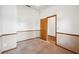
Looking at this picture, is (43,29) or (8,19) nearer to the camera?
(8,19)

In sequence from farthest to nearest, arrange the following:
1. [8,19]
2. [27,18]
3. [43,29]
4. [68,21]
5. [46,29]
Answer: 1. [43,29]
2. [46,29]
3. [27,18]
4. [68,21]
5. [8,19]

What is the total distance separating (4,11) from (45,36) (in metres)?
3.31

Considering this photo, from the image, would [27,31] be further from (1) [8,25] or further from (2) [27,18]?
(1) [8,25]

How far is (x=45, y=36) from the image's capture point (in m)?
5.79

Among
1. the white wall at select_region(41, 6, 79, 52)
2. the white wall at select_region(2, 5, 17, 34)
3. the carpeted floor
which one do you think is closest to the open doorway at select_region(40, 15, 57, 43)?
the white wall at select_region(41, 6, 79, 52)

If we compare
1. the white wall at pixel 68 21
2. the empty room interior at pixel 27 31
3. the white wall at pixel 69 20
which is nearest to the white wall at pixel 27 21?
the empty room interior at pixel 27 31

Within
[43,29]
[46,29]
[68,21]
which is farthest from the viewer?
[43,29]

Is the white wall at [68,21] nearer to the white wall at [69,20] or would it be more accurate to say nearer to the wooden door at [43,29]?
the white wall at [69,20]

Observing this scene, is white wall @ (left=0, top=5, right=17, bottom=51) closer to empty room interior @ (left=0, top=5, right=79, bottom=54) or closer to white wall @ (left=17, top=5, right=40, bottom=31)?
empty room interior @ (left=0, top=5, right=79, bottom=54)

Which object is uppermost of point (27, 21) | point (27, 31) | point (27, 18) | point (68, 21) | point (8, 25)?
point (27, 18)

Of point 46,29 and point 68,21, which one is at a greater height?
point 68,21

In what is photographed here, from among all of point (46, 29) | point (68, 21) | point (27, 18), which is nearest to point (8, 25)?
point (68, 21)

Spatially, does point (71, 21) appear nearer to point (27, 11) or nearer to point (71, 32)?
point (71, 32)
